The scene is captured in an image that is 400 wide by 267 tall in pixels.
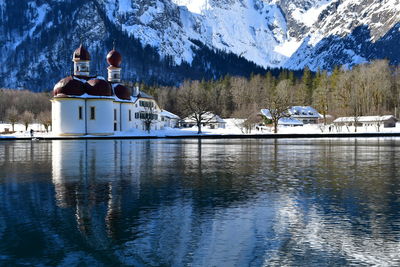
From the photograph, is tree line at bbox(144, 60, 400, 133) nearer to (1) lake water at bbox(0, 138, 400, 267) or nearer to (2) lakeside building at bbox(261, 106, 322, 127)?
(2) lakeside building at bbox(261, 106, 322, 127)

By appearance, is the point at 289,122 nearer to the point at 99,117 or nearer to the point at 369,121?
the point at 369,121

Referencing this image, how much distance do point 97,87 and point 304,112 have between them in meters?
75.6

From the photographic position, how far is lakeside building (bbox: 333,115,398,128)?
11831cm

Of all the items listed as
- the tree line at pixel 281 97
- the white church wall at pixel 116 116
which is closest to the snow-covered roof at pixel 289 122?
the tree line at pixel 281 97

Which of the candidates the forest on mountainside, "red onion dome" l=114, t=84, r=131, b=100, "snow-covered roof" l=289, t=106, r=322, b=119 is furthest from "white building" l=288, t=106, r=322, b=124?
"red onion dome" l=114, t=84, r=131, b=100

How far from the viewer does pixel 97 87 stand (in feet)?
315

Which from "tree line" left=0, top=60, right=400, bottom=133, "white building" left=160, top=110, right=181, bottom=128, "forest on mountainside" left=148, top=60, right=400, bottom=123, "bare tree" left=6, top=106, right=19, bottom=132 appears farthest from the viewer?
"white building" left=160, top=110, right=181, bottom=128

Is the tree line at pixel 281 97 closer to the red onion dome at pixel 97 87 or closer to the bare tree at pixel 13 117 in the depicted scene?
the bare tree at pixel 13 117

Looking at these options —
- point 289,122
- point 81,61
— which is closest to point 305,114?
point 289,122

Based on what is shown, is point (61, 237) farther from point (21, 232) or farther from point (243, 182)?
point (243, 182)

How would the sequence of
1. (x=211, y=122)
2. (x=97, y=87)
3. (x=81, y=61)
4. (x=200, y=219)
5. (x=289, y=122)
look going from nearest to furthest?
(x=200, y=219) < (x=97, y=87) < (x=81, y=61) < (x=211, y=122) < (x=289, y=122)

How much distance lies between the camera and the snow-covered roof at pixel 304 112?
14975 cm

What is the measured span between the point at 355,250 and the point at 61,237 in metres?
6.90

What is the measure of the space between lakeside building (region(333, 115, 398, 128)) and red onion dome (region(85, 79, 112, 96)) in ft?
191
